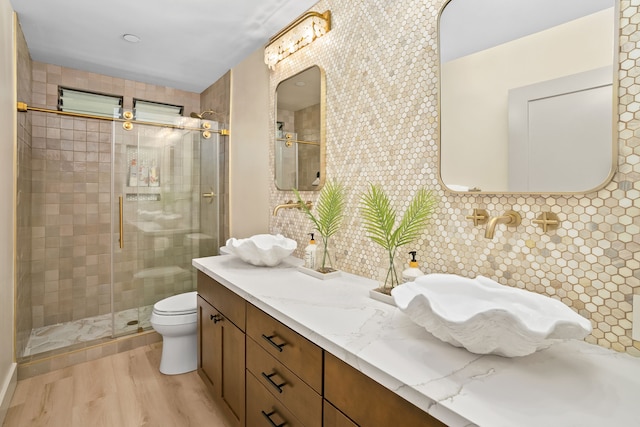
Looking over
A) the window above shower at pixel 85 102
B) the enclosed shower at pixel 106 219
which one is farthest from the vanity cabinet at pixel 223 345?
the window above shower at pixel 85 102

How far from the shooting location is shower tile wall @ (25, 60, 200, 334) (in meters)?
2.76

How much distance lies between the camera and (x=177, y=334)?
2227mm

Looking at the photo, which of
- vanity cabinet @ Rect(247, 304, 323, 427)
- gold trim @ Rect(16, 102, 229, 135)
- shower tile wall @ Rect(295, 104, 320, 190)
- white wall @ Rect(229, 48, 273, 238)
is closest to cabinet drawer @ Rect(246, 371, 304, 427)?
vanity cabinet @ Rect(247, 304, 323, 427)

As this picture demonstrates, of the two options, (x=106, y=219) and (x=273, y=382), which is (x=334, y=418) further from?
(x=106, y=219)

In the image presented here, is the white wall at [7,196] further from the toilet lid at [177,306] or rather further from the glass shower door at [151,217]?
the toilet lid at [177,306]

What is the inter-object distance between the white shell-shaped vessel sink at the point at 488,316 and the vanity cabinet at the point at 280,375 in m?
0.36

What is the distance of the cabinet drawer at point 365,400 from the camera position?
73 centimetres

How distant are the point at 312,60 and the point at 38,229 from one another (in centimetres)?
270

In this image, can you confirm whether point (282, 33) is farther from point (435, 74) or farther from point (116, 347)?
point (116, 347)

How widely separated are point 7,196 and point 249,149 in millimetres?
1598

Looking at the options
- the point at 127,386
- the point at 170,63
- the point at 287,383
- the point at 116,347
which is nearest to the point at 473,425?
the point at 287,383

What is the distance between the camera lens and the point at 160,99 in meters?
3.42

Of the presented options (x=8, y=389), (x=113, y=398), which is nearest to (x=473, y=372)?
(x=113, y=398)

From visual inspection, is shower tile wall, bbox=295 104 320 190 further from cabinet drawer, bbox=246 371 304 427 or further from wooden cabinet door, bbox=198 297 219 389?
cabinet drawer, bbox=246 371 304 427
